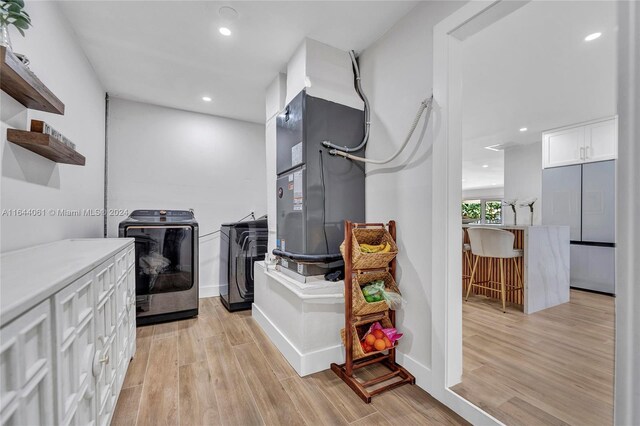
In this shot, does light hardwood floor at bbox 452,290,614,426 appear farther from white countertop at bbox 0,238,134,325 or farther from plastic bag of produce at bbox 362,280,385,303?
white countertop at bbox 0,238,134,325

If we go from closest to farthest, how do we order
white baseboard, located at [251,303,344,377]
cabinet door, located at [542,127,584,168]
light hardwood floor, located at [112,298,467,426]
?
light hardwood floor, located at [112,298,467,426] → white baseboard, located at [251,303,344,377] → cabinet door, located at [542,127,584,168]

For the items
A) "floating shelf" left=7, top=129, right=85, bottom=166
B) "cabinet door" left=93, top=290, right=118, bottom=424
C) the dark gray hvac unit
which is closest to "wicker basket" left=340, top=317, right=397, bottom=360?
the dark gray hvac unit

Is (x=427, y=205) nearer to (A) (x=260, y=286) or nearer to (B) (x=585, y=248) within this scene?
(A) (x=260, y=286)

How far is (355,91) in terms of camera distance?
2211 mm

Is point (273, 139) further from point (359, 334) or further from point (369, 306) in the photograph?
point (359, 334)

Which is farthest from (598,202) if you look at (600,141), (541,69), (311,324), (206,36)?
(206,36)

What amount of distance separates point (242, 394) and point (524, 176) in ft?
19.6

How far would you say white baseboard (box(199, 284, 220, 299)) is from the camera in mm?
3506

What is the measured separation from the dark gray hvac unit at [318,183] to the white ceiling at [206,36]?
0.50 meters

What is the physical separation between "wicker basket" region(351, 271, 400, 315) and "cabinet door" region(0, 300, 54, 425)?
1.35 meters

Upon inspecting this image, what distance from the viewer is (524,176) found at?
5.24 m

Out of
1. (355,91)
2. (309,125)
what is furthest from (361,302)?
(355,91)

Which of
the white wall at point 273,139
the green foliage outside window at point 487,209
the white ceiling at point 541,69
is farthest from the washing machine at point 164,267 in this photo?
the green foliage outside window at point 487,209

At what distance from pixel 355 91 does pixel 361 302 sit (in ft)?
5.36
